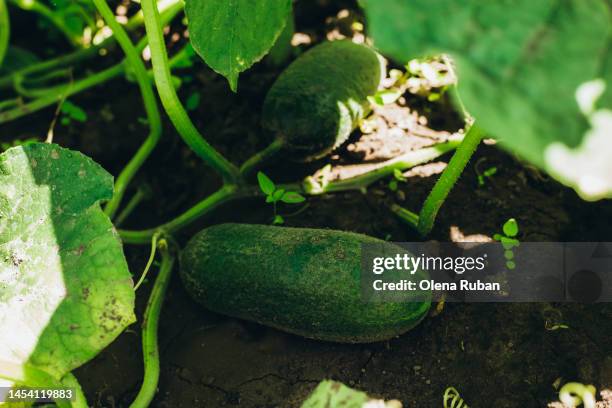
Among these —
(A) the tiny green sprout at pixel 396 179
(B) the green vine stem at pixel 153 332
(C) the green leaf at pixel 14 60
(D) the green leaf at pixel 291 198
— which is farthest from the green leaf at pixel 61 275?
(C) the green leaf at pixel 14 60

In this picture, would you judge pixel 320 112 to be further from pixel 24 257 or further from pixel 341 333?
pixel 24 257

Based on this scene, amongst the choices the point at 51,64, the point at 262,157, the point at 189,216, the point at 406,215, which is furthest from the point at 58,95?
the point at 406,215

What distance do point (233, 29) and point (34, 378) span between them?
3.58ft

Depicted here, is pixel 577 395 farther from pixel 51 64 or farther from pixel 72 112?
pixel 51 64

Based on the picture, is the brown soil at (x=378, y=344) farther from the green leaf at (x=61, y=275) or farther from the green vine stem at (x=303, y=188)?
the green leaf at (x=61, y=275)

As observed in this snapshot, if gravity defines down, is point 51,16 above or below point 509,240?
above

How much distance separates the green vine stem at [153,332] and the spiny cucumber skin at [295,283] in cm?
14

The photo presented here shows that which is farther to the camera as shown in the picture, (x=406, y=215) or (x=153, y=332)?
(x=406, y=215)

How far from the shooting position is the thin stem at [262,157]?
240cm

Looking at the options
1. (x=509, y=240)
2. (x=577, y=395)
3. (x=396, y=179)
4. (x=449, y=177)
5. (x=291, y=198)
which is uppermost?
(x=449, y=177)

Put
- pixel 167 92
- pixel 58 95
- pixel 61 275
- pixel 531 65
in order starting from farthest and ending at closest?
pixel 58 95
pixel 167 92
pixel 61 275
pixel 531 65

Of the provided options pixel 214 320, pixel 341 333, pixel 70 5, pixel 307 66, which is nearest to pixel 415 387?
pixel 341 333

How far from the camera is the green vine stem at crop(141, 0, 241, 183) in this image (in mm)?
1971

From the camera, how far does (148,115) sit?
254cm
